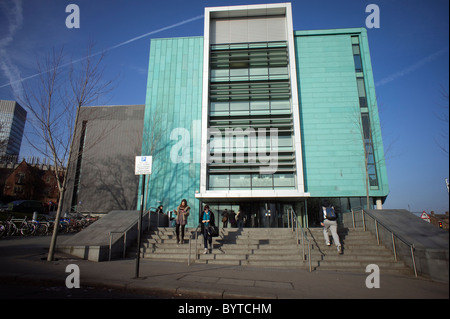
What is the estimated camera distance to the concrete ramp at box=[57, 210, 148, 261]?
9.32m

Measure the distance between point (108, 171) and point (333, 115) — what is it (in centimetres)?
2983

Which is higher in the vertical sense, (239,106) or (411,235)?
(239,106)

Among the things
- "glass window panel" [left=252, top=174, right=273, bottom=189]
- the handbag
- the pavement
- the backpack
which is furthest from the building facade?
the pavement

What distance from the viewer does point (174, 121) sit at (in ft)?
84.1

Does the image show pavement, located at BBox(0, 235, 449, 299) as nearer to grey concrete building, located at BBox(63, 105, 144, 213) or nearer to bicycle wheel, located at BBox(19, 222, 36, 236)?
bicycle wheel, located at BBox(19, 222, 36, 236)

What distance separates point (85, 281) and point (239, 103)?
21.5 metres

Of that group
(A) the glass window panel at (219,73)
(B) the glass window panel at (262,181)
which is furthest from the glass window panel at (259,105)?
(B) the glass window panel at (262,181)

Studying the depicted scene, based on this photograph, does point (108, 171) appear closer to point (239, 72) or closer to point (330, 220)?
point (239, 72)

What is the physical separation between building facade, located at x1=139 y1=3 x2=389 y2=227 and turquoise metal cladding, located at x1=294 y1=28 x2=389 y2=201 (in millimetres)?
91

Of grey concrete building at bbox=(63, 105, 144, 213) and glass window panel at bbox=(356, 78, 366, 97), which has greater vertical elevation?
glass window panel at bbox=(356, 78, 366, 97)

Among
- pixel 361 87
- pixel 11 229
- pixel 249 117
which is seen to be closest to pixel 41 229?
pixel 11 229

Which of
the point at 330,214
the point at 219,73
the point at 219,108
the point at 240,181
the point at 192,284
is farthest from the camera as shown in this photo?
the point at 219,73

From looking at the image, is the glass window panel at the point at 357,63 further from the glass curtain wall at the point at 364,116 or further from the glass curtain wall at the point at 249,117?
the glass curtain wall at the point at 249,117

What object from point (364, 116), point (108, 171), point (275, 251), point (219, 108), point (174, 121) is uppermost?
point (219, 108)
